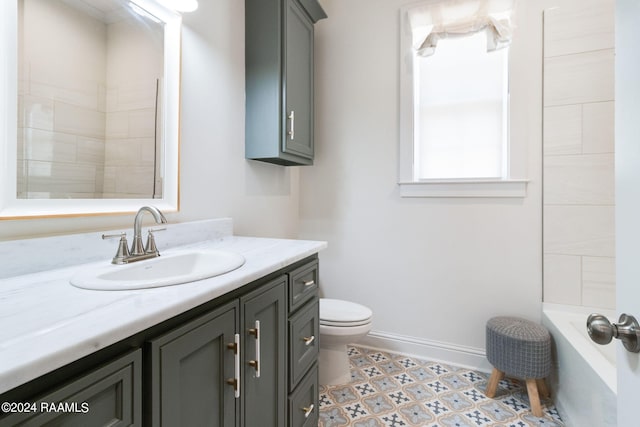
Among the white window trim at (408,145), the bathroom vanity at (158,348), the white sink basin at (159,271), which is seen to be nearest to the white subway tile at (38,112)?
the bathroom vanity at (158,348)

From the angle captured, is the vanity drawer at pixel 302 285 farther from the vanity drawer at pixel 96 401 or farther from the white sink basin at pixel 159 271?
the vanity drawer at pixel 96 401

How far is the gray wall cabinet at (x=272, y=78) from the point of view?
1718 mm

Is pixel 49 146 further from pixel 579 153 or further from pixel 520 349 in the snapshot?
pixel 579 153

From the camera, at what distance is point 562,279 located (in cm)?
179

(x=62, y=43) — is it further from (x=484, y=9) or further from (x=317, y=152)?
(x=484, y=9)

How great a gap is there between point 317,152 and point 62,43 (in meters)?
1.64

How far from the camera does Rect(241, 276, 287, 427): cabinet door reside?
88 centimetres

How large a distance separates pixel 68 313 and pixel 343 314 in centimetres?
140

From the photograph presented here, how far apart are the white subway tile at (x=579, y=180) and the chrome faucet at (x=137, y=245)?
2.03m

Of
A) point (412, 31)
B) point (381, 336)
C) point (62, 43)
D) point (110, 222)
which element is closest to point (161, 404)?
point (110, 222)

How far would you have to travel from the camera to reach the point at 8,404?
395 millimetres

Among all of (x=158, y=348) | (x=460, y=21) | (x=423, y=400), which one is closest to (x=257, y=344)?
(x=158, y=348)

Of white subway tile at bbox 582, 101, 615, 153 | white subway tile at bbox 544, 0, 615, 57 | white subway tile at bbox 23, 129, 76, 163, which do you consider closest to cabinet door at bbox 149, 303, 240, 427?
white subway tile at bbox 23, 129, 76, 163

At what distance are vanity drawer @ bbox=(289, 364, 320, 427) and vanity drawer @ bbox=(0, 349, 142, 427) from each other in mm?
713
